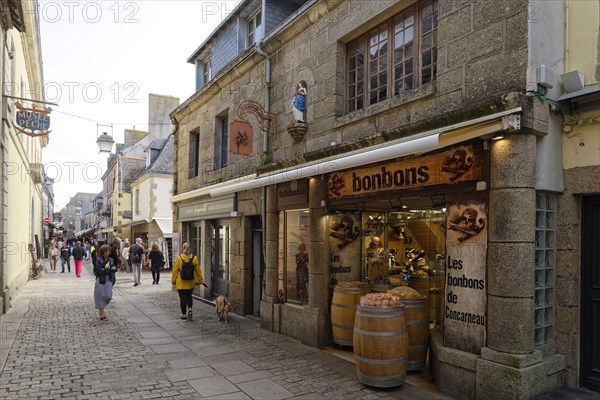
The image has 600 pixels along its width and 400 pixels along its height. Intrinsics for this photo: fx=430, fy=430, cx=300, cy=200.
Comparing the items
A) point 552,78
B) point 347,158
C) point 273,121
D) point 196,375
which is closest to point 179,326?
point 196,375

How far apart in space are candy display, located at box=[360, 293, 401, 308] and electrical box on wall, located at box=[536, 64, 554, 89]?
2.98 m

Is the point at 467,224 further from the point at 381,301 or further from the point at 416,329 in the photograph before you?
the point at 416,329

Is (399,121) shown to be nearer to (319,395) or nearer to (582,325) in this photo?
(582,325)

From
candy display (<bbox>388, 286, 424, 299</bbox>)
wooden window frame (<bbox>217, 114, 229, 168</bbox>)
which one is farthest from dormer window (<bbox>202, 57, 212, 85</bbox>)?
candy display (<bbox>388, 286, 424, 299</bbox>)

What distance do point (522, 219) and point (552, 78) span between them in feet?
5.03

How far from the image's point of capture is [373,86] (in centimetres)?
682

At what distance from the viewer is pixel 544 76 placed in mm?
4449

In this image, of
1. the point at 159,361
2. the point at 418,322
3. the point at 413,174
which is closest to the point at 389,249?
the point at 418,322

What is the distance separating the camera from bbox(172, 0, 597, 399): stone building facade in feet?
14.7

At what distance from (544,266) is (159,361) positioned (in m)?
5.37

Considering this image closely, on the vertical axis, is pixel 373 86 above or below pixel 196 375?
above

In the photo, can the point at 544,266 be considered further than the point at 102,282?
No

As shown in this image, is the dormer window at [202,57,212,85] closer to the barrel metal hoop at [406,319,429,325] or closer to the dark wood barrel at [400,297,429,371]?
the dark wood barrel at [400,297,429,371]

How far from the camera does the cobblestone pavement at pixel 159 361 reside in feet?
17.1
